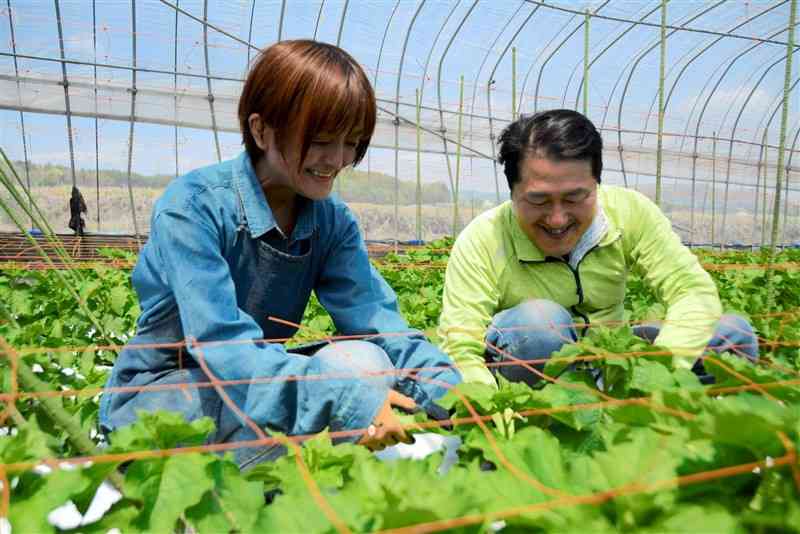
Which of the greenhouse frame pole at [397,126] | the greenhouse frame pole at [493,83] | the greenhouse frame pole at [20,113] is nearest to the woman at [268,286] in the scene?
the greenhouse frame pole at [397,126]

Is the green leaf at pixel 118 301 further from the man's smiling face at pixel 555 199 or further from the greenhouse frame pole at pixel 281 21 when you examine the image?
the greenhouse frame pole at pixel 281 21

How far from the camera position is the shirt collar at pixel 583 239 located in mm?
2141

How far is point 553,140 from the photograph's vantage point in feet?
6.37

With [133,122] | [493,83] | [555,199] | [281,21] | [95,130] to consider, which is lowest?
[555,199]

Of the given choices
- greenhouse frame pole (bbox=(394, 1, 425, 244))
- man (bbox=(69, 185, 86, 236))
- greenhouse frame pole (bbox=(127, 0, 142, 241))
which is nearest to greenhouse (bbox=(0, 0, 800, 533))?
man (bbox=(69, 185, 86, 236))

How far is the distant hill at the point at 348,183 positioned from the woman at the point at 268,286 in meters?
10.7

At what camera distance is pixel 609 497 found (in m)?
0.83

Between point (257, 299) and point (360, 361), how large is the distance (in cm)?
39

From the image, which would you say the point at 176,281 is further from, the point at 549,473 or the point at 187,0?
the point at 187,0

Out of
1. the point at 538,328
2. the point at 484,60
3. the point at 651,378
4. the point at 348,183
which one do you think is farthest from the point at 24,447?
the point at 484,60

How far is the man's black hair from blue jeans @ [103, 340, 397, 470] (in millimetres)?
752

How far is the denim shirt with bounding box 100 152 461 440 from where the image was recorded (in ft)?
4.90

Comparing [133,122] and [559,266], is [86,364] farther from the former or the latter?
[133,122]

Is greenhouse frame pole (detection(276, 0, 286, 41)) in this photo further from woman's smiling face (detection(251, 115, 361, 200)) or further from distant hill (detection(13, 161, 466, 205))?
woman's smiling face (detection(251, 115, 361, 200))
